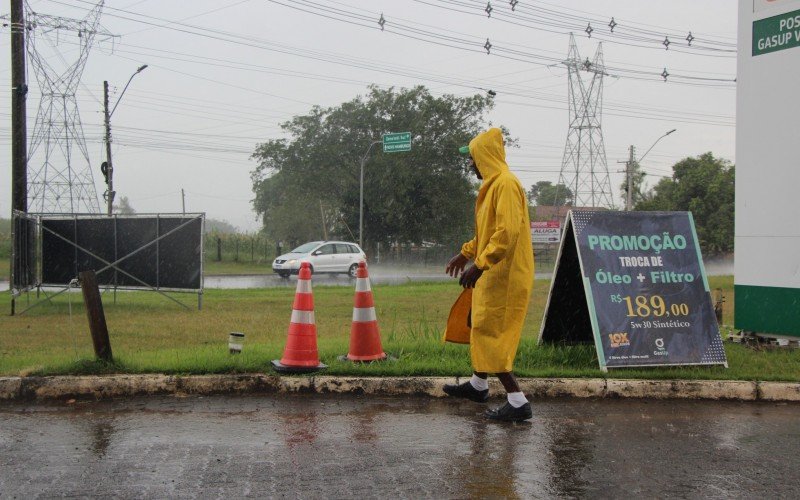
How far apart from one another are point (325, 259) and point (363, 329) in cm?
2362

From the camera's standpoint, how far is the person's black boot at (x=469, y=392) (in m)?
5.48

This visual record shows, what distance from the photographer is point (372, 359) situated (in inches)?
254

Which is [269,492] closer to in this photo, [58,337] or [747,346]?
[747,346]

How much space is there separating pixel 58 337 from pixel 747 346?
7.74m

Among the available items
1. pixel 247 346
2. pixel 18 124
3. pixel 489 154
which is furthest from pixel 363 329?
pixel 18 124

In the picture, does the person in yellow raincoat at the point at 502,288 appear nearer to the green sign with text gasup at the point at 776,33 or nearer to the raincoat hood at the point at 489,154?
the raincoat hood at the point at 489,154

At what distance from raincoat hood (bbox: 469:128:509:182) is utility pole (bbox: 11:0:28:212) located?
11878mm

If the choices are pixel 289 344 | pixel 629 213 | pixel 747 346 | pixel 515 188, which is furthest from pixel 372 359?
pixel 747 346

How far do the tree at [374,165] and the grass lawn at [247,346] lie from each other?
3321 cm

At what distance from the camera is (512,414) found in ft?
16.6

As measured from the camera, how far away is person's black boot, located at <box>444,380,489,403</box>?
5480 mm

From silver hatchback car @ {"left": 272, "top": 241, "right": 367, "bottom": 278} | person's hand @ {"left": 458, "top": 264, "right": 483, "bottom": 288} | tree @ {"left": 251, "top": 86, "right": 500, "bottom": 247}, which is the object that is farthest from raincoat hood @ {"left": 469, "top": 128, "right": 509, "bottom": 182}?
tree @ {"left": 251, "top": 86, "right": 500, "bottom": 247}

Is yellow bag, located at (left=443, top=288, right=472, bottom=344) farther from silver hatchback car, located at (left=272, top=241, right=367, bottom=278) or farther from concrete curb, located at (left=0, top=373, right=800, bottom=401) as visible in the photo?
silver hatchback car, located at (left=272, top=241, right=367, bottom=278)

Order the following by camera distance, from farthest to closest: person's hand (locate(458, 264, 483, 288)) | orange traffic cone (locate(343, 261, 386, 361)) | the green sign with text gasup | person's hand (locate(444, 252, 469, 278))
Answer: the green sign with text gasup < orange traffic cone (locate(343, 261, 386, 361)) < person's hand (locate(444, 252, 469, 278)) < person's hand (locate(458, 264, 483, 288))
